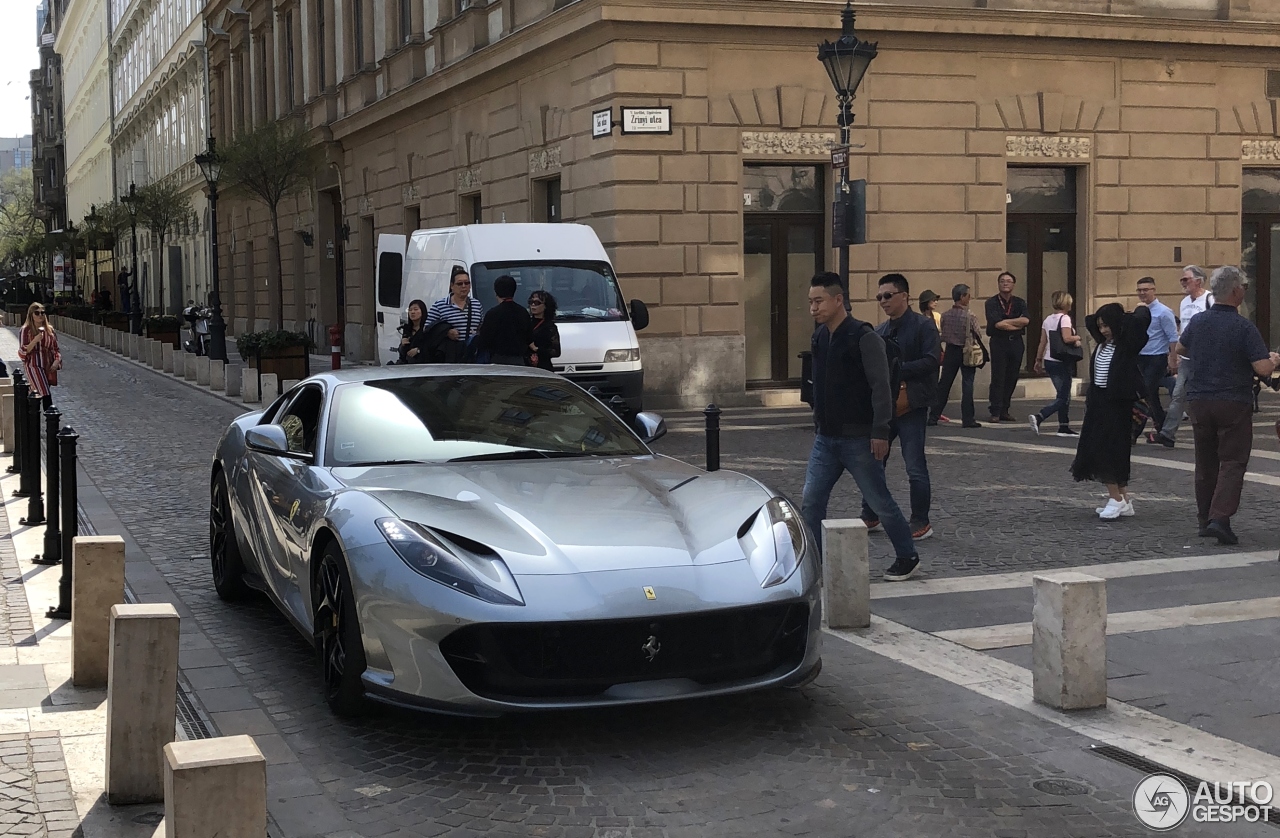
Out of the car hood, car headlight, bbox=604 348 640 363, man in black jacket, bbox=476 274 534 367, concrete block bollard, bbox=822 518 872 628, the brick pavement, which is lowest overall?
the brick pavement

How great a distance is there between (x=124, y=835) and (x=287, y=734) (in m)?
1.14

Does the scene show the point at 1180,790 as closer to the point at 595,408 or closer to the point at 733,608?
the point at 733,608

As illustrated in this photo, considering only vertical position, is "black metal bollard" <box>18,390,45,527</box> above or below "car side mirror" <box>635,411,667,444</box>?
below

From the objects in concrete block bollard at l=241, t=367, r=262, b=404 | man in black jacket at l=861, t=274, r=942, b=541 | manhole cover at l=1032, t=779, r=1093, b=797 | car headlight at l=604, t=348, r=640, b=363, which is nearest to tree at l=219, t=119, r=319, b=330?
concrete block bollard at l=241, t=367, r=262, b=404

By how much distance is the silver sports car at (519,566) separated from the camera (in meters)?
5.29

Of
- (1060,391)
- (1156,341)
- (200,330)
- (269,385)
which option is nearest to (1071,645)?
(1156,341)

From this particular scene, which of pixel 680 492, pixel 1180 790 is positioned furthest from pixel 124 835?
pixel 1180 790

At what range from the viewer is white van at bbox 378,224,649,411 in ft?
58.5

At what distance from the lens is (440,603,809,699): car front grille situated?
5250 mm

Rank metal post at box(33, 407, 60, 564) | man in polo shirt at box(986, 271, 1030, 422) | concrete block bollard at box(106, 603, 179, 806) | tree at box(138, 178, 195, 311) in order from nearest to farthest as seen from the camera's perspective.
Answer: concrete block bollard at box(106, 603, 179, 806), metal post at box(33, 407, 60, 564), man in polo shirt at box(986, 271, 1030, 422), tree at box(138, 178, 195, 311)

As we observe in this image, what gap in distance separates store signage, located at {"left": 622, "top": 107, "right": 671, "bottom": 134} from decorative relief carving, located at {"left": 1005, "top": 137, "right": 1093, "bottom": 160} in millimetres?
5591

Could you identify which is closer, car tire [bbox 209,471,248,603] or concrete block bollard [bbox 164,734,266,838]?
concrete block bollard [bbox 164,734,266,838]

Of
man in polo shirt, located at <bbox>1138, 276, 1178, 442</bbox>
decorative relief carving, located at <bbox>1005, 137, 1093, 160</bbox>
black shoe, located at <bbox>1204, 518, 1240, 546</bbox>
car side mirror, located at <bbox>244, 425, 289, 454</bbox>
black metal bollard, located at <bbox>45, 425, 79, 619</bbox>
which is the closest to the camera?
car side mirror, located at <bbox>244, 425, 289, 454</bbox>

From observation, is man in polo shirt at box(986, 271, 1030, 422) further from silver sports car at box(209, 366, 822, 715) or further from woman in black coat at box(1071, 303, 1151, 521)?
silver sports car at box(209, 366, 822, 715)
